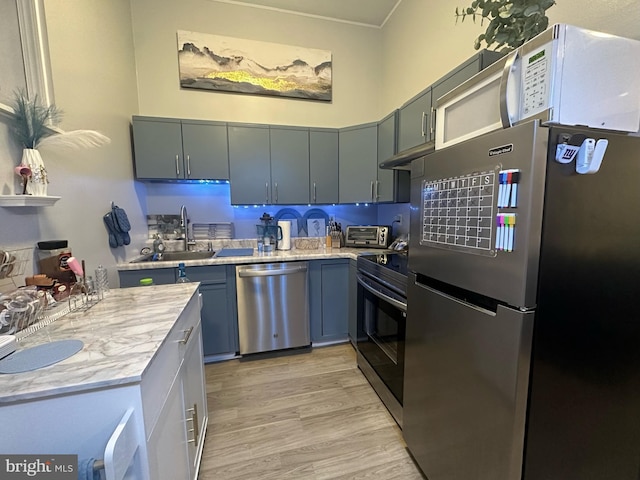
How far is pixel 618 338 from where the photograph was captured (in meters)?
0.90

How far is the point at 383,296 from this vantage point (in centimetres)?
175

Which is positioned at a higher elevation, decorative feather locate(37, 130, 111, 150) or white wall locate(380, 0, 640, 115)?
white wall locate(380, 0, 640, 115)

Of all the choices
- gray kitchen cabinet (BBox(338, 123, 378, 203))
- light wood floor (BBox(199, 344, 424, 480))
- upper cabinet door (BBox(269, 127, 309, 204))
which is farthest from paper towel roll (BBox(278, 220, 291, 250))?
light wood floor (BBox(199, 344, 424, 480))

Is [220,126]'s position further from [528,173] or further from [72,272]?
[528,173]

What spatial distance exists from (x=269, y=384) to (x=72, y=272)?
4.88 ft

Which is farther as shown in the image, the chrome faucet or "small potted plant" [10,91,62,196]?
the chrome faucet

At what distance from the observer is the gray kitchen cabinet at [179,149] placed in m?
2.39

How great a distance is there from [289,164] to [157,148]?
1.19 metres

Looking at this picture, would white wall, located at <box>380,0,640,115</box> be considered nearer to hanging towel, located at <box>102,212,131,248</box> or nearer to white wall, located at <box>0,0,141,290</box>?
white wall, located at <box>0,0,141,290</box>

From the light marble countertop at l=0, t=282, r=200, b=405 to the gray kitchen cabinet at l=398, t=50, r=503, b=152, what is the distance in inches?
65.1

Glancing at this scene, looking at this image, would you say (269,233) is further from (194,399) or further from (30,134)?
(30,134)

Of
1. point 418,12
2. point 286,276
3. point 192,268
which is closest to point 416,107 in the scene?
point 418,12

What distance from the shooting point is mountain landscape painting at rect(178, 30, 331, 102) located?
2639 mm

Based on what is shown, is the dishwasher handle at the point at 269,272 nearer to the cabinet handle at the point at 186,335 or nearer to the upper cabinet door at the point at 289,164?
the upper cabinet door at the point at 289,164
